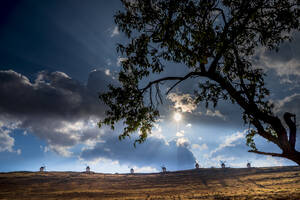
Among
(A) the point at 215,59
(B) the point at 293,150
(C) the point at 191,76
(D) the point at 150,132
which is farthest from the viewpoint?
(D) the point at 150,132

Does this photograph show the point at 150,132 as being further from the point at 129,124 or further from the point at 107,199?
the point at 107,199

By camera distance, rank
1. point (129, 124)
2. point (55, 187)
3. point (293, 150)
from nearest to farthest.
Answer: point (293, 150), point (129, 124), point (55, 187)

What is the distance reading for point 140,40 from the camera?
633cm

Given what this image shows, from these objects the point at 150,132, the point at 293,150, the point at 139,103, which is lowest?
the point at 293,150

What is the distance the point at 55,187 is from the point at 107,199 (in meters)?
36.7

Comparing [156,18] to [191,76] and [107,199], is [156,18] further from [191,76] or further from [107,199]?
[107,199]

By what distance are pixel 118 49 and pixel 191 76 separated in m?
3.32

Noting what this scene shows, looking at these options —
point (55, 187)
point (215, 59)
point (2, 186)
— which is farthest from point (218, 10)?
point (2, 186)

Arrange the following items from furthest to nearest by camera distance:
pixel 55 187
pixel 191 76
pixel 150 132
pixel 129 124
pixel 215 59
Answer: pixel 55 187
pixel 150 132
pixel 129 124
pixel 191 76
pixel 215 59

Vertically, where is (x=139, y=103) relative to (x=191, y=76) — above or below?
below

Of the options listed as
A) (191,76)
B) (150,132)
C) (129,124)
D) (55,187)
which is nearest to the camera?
(191,76)

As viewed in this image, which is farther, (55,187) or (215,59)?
(55,187)

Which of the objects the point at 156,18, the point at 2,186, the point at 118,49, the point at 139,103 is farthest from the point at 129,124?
the point at 2,186

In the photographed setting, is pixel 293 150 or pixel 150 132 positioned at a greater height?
pixel 150 132
